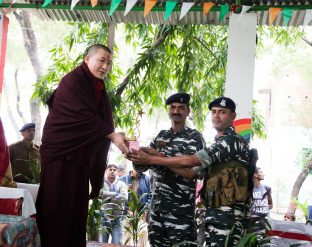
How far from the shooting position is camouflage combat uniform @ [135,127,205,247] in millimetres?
4129

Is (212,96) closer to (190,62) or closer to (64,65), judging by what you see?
(190,62)

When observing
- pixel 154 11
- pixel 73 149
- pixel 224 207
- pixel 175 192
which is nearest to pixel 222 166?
pixel 224 207

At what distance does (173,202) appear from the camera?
416 centimetres

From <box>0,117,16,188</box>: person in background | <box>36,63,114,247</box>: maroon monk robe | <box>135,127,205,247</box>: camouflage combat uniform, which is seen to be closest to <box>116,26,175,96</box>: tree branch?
<box>135,127,205,247</box>: camouflage combat uniform

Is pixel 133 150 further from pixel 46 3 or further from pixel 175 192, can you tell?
pixel 46 3

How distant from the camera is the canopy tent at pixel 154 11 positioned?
5.20 metres

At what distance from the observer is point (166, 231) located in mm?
4172

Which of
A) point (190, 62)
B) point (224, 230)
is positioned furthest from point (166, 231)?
point (190, 62)

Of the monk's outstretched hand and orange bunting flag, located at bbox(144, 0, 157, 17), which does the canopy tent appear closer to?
orange bunting flag, located at bbox(144, 0, 157, 17)

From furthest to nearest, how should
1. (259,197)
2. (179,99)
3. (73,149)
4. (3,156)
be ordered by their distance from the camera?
(259,197) → (179,99) → (3,156) → (73,149)

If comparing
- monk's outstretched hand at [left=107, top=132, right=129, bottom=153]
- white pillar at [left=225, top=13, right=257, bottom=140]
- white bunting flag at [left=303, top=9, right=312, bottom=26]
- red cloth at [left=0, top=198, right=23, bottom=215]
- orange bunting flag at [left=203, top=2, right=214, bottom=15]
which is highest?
orange bunting flag at [left=203, top=2, right=214, bottom=15]

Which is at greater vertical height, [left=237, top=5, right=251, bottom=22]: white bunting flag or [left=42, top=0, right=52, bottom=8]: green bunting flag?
[left=42, top=0, right=52, bottom=8]: green bunting flag

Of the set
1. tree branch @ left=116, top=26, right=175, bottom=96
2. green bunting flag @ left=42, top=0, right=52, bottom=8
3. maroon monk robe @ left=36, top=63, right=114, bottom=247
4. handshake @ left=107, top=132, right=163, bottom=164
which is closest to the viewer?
maroon monk robe @ left=36, top=63, right=114, bottom=247

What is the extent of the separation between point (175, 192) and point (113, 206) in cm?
272
